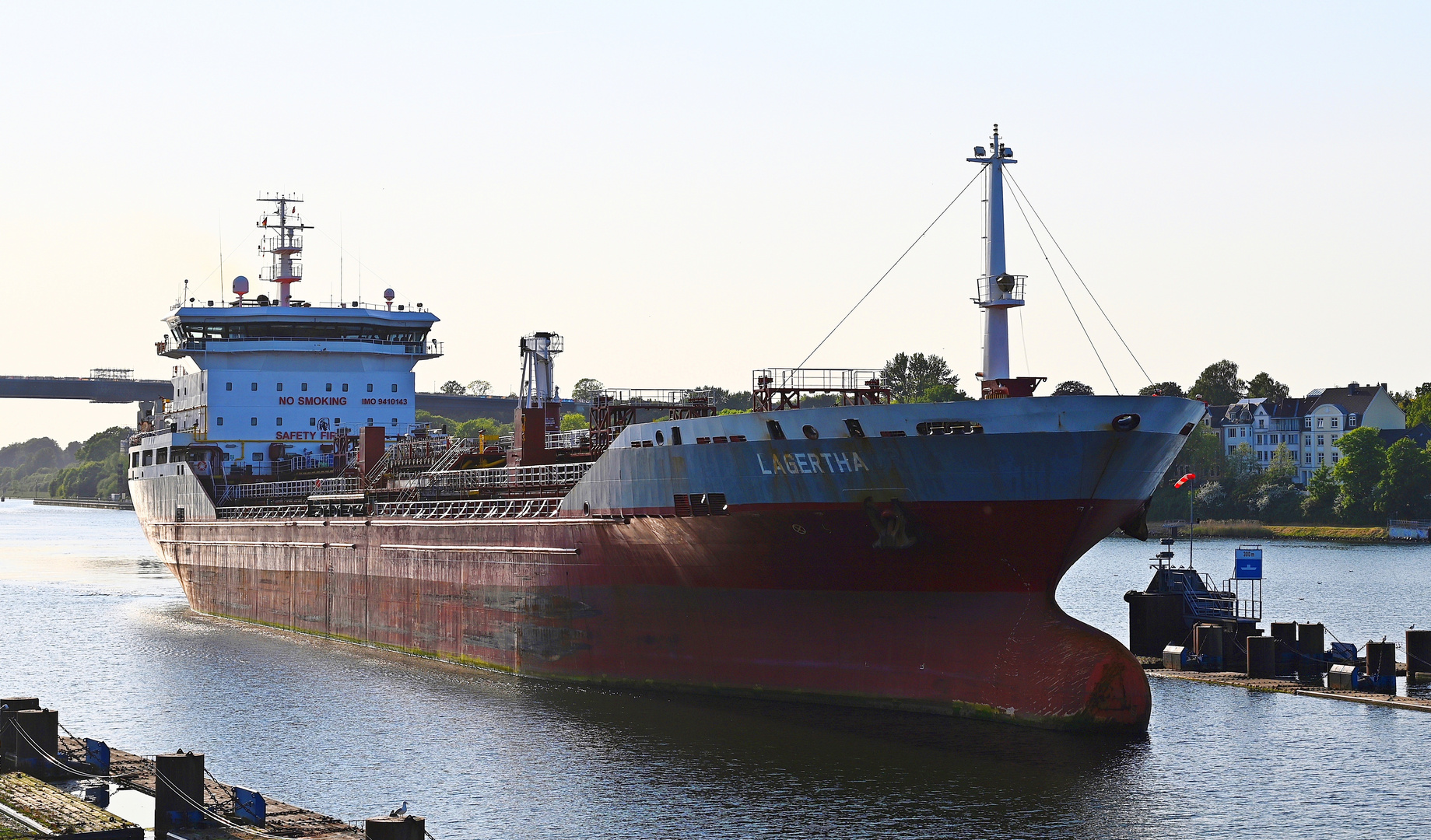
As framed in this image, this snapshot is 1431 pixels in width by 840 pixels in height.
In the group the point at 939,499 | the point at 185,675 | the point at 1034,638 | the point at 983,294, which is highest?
the point at 983,294

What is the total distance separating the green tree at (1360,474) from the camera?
9894 centimetres

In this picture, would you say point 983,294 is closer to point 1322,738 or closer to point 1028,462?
point 1028,462

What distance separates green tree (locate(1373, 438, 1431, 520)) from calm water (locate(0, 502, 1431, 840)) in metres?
76.5

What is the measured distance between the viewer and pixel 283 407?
47688mm

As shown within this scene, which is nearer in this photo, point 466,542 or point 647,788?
point 647,788

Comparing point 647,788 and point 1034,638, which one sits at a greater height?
point 1034,638

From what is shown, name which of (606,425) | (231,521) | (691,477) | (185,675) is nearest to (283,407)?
(231,521)

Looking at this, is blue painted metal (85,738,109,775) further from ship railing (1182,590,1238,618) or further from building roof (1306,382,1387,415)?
building roof (1306,382,1387,415)

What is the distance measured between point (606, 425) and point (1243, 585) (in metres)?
32.6

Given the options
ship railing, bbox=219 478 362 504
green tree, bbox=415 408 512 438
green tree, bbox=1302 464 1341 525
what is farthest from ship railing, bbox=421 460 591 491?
green tree, bbox=1302 464 1341 525

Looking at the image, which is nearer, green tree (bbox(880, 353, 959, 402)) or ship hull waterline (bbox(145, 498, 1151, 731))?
ship hull waterline (bbox(145, 498, 1151, 731))

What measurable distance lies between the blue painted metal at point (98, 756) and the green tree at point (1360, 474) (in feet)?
307

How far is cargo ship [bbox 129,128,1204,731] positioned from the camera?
23219mm

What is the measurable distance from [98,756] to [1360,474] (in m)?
95.0
